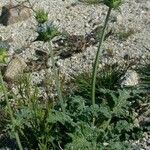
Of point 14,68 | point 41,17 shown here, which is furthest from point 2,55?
point 14,68

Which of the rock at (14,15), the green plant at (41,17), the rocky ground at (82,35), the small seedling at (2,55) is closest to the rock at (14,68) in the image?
the rocky ground at (82,35)

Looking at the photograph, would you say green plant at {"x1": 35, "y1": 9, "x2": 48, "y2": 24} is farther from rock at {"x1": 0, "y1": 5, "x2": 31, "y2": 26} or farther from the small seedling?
rock at {"x1": 0, "y1": 5, "x2": 31, "y2": 26}

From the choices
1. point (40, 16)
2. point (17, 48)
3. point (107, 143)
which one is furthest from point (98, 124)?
point (17, 48)

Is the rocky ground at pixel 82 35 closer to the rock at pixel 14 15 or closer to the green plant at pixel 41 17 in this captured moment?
the rock at pixel 14 15

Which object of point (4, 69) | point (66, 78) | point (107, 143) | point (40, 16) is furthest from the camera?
point (4, 69)

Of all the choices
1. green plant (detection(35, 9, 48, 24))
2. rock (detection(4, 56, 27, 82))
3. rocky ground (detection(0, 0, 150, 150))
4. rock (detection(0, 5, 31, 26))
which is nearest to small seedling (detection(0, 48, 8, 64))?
green plant (detection(35, 9, 48, 24))

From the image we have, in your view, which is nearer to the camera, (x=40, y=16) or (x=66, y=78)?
(x=40, y=16)

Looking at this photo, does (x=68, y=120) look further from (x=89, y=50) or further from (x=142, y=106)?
(x=89, y=50)

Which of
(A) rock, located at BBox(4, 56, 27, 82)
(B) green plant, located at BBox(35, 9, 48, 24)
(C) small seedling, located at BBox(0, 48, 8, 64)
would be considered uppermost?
(B) green plant, located at BBox(35, 9, 48, 24)
